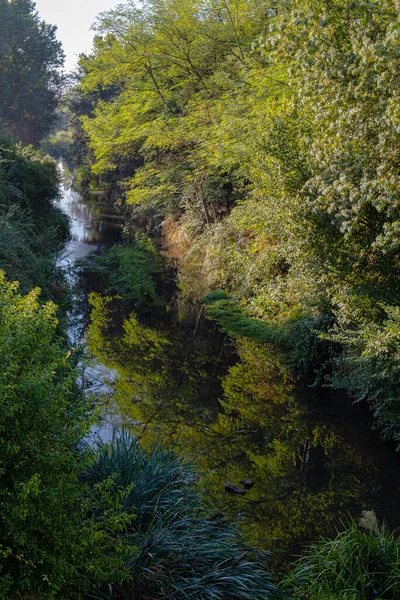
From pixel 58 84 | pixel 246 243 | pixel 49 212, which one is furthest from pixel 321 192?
pixel 58 84

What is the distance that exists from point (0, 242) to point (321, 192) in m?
6.19

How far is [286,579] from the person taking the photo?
4730 millimetres

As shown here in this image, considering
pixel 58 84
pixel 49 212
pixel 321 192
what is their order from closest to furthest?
pixel 321 192
pixel 49 212
pixel 58 84

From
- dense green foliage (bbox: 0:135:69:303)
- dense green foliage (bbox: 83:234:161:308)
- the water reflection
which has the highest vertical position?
dense green foliage (bbox: 0:135:69:303)

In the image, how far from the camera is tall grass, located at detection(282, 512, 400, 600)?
14.1 feet

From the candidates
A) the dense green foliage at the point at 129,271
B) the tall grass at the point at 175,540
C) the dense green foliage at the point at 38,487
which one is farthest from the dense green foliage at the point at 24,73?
the dense green foliage at the point at 38,487

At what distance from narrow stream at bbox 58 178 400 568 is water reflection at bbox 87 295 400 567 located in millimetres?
19

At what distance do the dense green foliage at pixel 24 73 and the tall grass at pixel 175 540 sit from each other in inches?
1620

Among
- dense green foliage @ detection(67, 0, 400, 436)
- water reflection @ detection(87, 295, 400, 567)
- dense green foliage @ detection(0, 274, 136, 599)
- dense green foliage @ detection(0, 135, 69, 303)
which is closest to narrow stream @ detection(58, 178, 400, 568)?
water reflection @ detection(87, 295, 400, 567)

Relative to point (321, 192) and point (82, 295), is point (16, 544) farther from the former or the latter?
point (82, 295)

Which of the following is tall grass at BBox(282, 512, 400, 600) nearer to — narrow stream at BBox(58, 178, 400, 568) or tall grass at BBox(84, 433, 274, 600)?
tall grass at BBox(84, 433, 274, 600)

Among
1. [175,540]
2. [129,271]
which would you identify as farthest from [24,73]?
[175,540]

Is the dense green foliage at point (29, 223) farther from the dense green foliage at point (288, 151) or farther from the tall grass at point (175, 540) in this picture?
the tall grass at point (175, 540)

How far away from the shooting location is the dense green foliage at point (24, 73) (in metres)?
41.4
